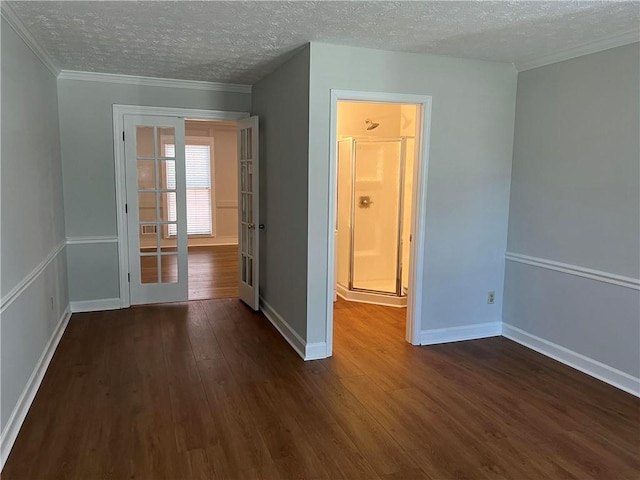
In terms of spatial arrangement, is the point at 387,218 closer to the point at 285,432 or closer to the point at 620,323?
the point at 620,323

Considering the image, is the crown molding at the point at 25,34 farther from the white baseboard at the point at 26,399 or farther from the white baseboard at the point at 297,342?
the white baseboard at the point at 297,342

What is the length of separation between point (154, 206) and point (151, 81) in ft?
4.24

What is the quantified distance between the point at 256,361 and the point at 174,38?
238cm

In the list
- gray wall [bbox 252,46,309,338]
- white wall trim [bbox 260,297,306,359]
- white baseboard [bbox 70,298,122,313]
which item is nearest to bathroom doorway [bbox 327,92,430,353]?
white wall trim [bbox 260,297,306,359]

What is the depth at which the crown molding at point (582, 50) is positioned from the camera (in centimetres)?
308

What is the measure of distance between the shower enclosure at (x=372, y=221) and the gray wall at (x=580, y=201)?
140 cm

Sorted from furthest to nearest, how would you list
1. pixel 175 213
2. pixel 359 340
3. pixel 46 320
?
pixel 175 213
pixel 359 340
pixel 46 320

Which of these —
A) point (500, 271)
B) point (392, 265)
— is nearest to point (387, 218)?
point (392, 265)

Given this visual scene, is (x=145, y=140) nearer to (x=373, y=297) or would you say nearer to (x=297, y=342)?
(x=297, y=342)

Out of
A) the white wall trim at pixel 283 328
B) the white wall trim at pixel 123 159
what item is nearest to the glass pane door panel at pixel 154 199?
the white wall trim at pixel 123 159

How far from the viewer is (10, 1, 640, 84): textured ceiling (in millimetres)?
2646

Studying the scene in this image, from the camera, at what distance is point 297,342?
3865mm

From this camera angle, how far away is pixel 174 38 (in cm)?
328

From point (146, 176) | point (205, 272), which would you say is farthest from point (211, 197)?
point (146, 176)
